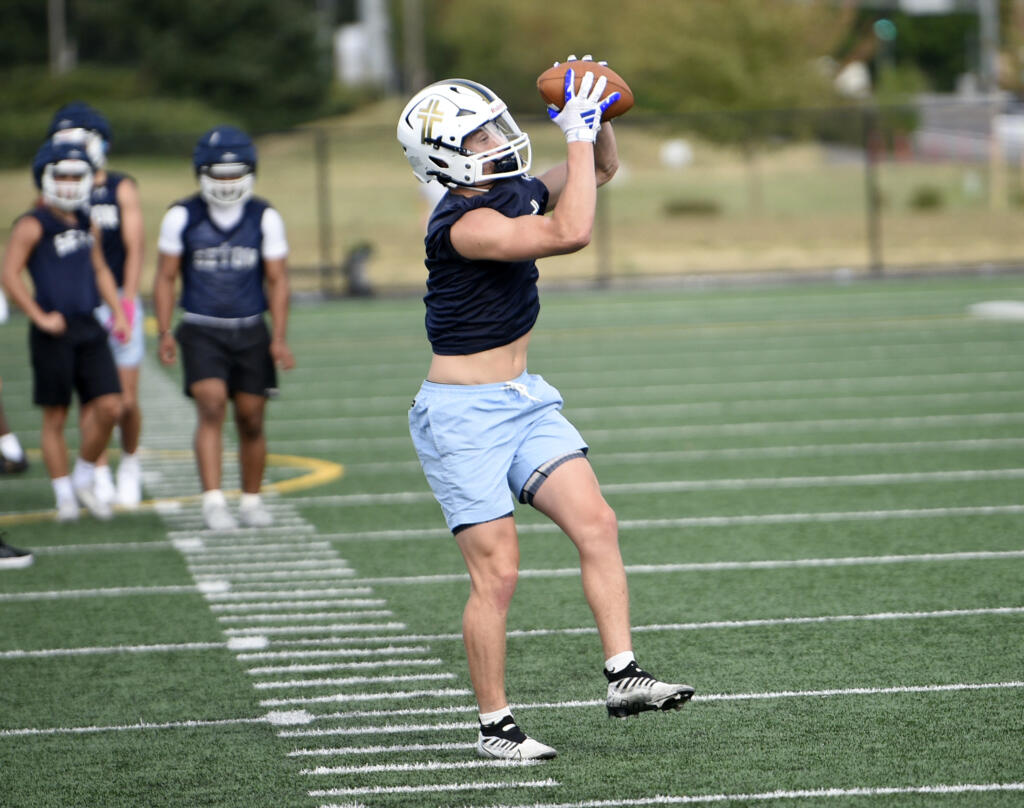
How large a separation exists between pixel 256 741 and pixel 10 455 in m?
6.67

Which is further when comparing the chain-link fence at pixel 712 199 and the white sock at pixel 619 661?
the chain-link fence at pixel 712 199

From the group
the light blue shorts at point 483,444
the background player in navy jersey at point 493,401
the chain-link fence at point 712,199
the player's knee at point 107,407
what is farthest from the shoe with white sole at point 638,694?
the chain-link fence at point 712,199

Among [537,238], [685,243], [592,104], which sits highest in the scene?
[592,104]

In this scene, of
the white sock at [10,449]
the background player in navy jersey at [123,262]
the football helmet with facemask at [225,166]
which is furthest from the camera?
the white sock at [10,449]

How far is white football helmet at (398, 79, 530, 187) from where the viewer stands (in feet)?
16.4

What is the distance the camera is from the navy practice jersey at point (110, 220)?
1011 centimetres

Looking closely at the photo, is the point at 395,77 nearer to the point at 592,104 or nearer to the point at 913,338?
the point at 913,338

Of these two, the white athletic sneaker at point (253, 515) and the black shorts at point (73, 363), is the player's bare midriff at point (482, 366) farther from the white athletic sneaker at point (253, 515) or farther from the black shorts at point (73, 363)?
the black shorts at point (73, 363)

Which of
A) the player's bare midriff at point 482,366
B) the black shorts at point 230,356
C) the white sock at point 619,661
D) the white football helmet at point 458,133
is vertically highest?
the white football helmet at point 458,133

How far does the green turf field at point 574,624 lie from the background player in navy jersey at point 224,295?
0.64 meters

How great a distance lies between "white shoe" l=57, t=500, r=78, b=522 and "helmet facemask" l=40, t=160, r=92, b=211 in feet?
5.61

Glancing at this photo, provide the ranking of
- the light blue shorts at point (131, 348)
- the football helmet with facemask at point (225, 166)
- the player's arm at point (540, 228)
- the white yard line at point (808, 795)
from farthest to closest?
the light blue shorts at point (131, 348) → the football helmet with facemask at point (225, 166) → the player's arm at point (540, 228) → the white yard line at point (808, 795)

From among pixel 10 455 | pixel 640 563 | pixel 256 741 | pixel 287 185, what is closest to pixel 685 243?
pixel 287 185

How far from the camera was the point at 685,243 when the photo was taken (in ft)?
114
